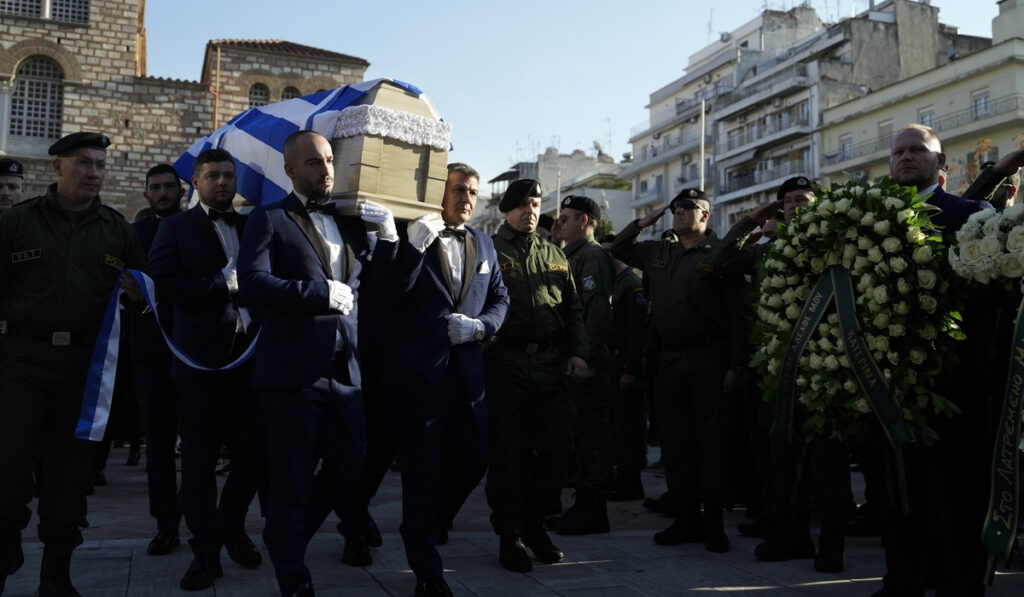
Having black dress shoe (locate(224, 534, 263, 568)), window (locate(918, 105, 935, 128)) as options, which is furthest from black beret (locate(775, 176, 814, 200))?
window (locate(918, 105, 935, 128))

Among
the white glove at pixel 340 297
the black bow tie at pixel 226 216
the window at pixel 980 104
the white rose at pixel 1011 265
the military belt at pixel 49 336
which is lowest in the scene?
the military belt at pixel 49 336

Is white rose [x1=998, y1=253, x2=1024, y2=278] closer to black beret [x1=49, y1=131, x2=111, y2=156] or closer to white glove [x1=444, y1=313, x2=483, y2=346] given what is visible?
white glove [x1=444, y1=313, x2=483, y2=346]

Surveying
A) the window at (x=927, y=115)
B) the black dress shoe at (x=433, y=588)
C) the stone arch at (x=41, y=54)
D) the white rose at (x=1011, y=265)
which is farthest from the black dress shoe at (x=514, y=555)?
the window at (x=927, y=115)

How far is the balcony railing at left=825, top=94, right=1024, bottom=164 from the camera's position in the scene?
1439 inches

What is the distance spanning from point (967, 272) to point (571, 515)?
330 centimetres

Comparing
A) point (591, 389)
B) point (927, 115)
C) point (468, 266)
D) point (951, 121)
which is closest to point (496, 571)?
point (468, 266)

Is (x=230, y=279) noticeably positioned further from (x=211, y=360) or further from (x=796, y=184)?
(x=796, y=184)

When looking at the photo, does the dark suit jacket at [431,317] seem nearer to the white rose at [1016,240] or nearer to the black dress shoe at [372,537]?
the black dress shoe at [372,537]

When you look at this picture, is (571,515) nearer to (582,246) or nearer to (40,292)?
A: (582,246)

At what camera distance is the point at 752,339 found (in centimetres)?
460

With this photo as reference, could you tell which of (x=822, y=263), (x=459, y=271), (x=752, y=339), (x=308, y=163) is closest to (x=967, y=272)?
(x=822, y=263)

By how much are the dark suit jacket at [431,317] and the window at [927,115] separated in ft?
135

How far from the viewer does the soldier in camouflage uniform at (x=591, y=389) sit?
5.97m

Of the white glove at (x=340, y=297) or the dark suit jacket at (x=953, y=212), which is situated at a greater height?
the dark suit jacket at (x=953, y=212)
